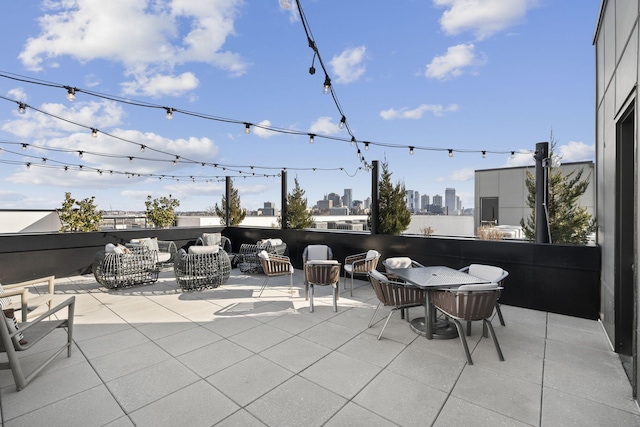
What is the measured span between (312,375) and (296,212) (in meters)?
5.77

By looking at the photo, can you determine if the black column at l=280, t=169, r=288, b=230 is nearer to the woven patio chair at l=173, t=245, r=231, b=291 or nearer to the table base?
the woven patio chair at l=173, t=245, r=231, b=291

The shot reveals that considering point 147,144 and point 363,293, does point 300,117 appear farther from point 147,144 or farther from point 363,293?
point 363,293

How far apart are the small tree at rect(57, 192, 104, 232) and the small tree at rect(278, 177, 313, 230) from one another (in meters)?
4.30

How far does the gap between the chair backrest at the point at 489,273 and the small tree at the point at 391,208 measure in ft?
7.80

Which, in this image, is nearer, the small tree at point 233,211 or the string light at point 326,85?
the string light at point 326,85

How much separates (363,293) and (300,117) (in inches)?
193

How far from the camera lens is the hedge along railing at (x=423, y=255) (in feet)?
12.0

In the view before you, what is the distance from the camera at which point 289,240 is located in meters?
7.04

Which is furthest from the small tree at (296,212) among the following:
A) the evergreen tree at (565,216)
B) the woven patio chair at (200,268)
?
the evergreen tree at (565,216)

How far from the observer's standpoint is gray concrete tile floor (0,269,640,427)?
5.99 feet

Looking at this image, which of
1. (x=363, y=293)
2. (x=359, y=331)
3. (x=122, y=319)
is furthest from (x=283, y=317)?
(x=122, y=319)

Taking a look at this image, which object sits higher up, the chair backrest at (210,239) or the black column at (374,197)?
the black column at (374,197)

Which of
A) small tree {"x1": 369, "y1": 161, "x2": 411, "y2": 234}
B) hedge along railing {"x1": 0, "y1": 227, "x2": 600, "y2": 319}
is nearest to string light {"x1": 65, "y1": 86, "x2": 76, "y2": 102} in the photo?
hedge along railing {"x1": 0, "y1": 227, "x2": 600, "y2": 319}

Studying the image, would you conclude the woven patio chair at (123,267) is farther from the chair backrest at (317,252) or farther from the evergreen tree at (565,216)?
the evergreen tree at (565,216)
